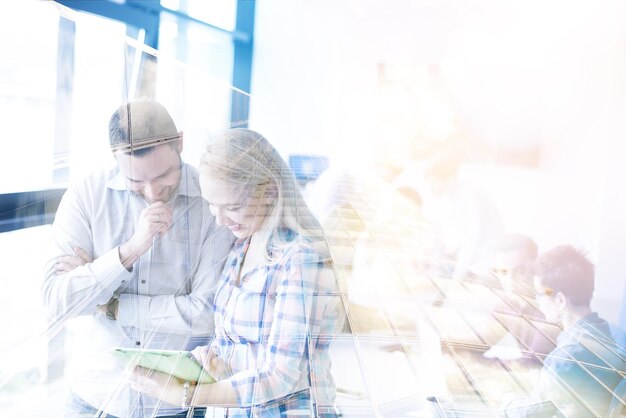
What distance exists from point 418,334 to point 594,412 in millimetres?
304

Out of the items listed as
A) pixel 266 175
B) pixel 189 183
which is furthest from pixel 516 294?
pixel 189 183

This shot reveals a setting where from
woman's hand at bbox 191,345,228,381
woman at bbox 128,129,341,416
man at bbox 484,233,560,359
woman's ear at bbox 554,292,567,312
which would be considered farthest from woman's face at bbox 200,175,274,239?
woman's ear at bbox 554,292,567,312

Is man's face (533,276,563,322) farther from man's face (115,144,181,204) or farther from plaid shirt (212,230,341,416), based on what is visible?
man's face (115,144,181,204)

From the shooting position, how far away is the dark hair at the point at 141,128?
89 centimetres

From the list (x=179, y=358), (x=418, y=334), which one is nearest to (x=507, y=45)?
(x=418, y=334)

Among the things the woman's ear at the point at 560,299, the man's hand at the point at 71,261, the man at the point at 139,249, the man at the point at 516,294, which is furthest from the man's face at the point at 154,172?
the woman's ear at the point at 560,299

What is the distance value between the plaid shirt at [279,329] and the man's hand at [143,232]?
0.12m

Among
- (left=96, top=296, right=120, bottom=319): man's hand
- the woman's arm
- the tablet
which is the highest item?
(left=96, top=296, right=120, bottom=319): man's hand

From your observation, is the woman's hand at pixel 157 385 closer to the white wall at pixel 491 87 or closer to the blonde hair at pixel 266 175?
the blonde hair at pixel 266 175

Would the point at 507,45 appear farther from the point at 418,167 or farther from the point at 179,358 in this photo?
the point at 179,358

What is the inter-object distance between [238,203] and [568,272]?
522 mm

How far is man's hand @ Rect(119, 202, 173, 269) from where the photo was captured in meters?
0.91

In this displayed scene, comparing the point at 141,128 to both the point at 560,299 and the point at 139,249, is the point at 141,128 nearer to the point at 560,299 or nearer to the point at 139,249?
the point at 139,249

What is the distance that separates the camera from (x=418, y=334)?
885mm
